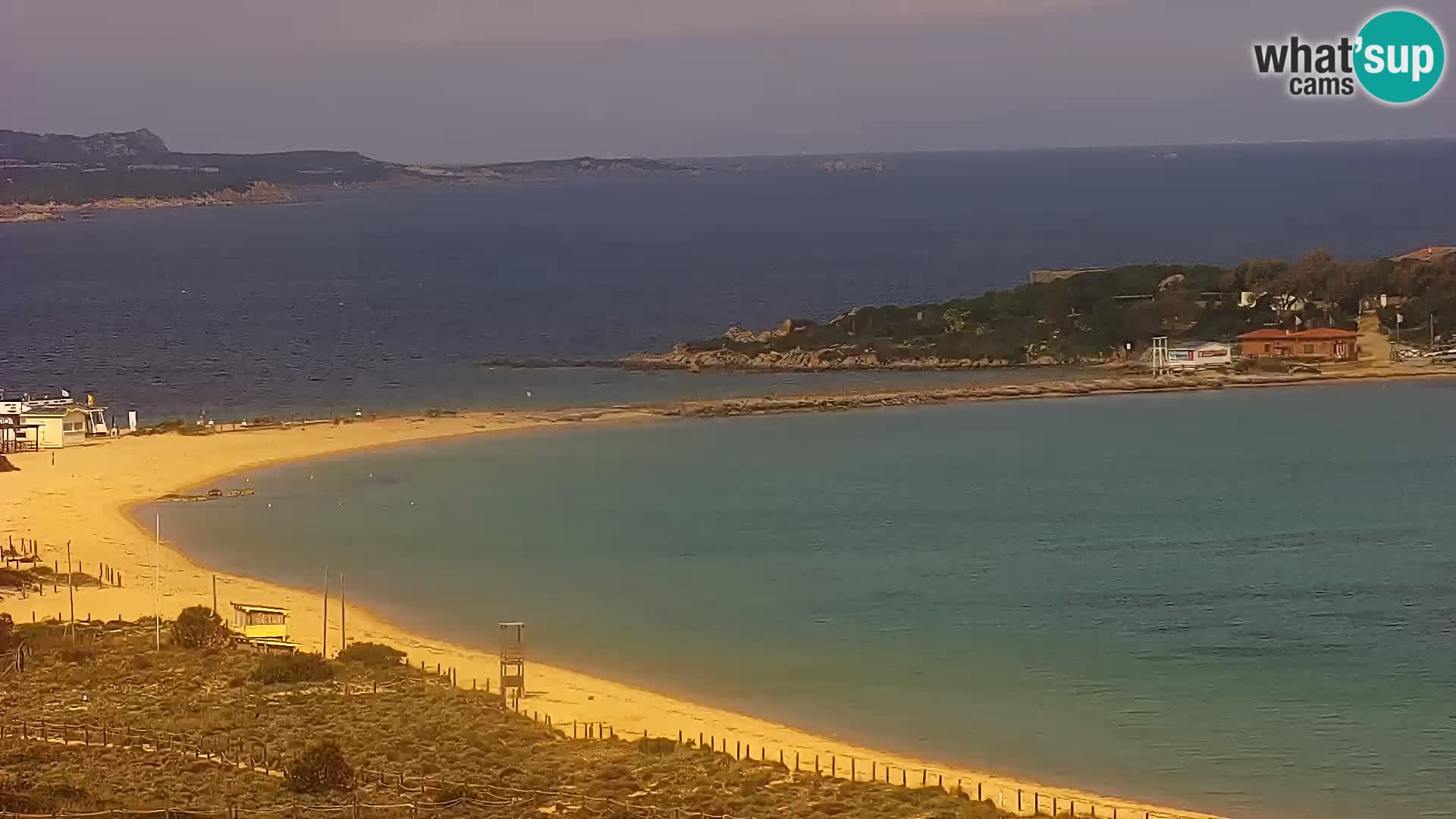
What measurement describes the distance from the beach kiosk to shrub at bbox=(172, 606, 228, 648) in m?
0.36

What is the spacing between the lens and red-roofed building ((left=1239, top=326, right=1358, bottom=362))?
5656 centimetres

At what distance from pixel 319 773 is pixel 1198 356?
43.2m

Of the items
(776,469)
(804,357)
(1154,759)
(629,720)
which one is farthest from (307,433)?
(1154,759)

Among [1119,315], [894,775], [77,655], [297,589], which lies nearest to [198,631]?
[77,655]

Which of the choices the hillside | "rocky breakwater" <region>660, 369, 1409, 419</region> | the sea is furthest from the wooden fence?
the hillside

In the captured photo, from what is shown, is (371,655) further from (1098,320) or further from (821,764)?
(1098,320)

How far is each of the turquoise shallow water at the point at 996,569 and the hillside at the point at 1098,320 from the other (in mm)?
8805

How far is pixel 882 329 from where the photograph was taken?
6288cm

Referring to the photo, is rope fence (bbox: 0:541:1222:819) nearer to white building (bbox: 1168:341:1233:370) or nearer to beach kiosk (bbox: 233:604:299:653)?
beach kiosk (bbox: 233:604:299:653)

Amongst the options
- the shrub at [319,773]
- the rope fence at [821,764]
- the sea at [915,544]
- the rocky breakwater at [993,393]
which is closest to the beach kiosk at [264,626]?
the sea at [915,544]

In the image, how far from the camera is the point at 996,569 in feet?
102

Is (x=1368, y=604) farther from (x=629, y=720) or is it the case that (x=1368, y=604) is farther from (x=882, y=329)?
(x=882, y=329)

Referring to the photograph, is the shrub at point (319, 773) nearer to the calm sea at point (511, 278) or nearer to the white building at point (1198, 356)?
the calm sea at point (511, 278)

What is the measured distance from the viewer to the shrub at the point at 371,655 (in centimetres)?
2370
